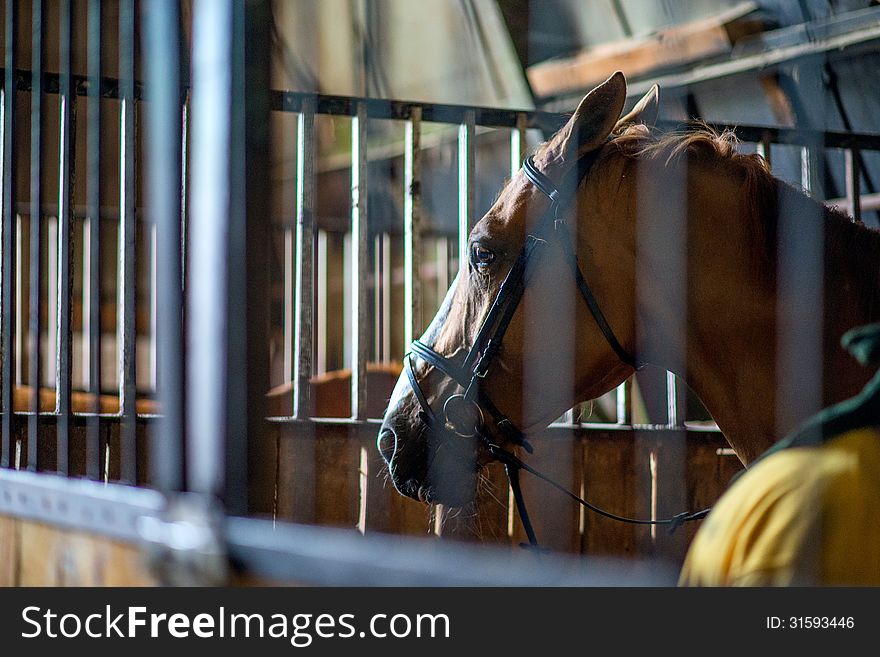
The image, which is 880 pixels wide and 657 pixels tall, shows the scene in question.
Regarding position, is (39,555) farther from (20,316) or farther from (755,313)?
(20,316)

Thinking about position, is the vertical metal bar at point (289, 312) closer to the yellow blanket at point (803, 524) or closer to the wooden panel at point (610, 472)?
the wooden panel at point (610, 472)

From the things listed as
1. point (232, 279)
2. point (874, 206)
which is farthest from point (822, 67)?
point (232, 279)

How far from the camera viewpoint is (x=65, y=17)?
1287 mm

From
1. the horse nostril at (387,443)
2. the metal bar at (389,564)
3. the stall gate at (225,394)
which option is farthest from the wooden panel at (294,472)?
the metal bar at (389,564)

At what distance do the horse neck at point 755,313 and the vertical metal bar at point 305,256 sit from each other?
94 centimetres

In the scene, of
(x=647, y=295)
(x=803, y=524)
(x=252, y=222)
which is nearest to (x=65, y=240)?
(x=252, y=222)

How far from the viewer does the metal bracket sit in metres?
0.85

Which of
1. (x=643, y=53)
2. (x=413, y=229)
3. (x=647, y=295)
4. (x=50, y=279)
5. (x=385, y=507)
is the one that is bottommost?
(x=385, y=507)

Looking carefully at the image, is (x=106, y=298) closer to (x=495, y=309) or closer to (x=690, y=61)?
(x=690, y=61)

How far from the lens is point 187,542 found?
2.89 feet

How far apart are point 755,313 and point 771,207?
162 mm

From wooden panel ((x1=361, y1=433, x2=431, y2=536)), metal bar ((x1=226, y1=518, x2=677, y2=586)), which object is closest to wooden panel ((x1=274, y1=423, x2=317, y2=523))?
wooden panel ((x1=361, y1=433, x2=431, y2=536))

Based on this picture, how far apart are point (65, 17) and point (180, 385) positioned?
66cm
